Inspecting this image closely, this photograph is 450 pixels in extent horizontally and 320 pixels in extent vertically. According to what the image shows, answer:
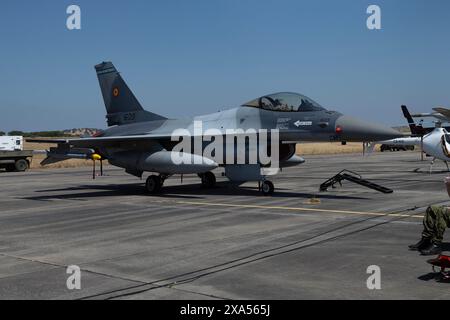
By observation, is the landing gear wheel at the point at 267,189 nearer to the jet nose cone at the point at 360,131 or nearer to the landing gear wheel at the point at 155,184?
the jet nose cone at the point at 360,131

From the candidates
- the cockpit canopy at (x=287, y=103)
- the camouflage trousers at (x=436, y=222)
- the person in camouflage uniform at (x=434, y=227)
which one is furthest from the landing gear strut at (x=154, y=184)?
the camouflage trousers at (x=436, y=222)

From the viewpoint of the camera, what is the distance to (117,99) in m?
19.7

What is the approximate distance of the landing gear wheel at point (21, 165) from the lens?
109 feet

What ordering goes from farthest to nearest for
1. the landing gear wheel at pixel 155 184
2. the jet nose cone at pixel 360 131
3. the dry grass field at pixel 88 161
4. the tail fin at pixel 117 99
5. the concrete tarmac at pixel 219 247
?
the dry grass field at pixel 88 161 → the tail fin at pixel 117 99 → the landing gear wheel at pixel 155 184 → the jet nose cone at pixel 360 131 → the concrete tarmac at pixel 219 247

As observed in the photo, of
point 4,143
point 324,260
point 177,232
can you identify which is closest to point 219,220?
point 177,232

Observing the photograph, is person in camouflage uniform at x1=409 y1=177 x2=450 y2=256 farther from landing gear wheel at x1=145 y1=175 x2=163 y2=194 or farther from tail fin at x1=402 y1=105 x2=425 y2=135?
tail fin at x1=402 y1=105 x2=425 y2=135

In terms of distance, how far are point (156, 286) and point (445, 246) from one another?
4.45m

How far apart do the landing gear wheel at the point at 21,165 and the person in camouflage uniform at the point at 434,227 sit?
31.1 m

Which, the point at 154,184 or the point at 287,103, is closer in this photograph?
the point at 287,103

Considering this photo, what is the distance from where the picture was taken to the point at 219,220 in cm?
1062

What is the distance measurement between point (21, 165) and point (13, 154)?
38.0 inches

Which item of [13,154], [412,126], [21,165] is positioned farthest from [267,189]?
[412,126]

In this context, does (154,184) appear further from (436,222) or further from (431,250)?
(436,222)
